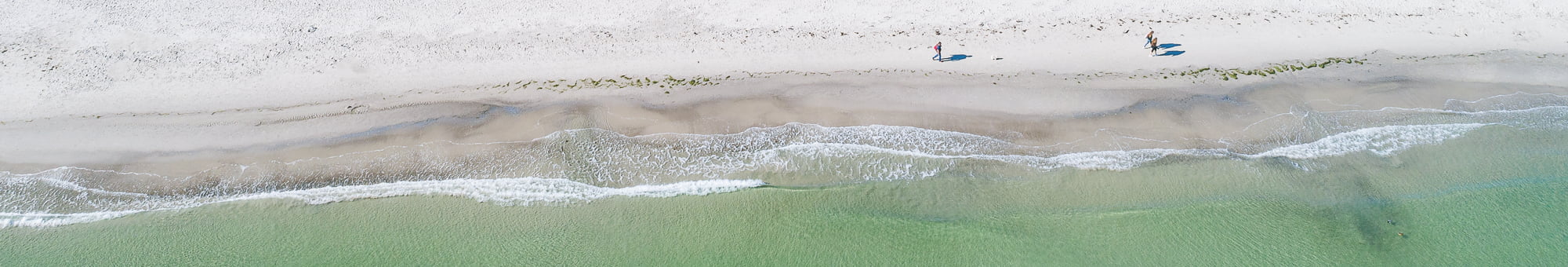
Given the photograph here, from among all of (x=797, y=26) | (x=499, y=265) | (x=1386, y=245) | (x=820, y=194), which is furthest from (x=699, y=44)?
(x=1386, y=245)

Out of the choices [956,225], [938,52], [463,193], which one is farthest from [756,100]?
[463,193]

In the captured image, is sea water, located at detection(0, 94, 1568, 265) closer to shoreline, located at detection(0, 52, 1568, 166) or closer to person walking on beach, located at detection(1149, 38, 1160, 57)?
shoreline, located at detection(0, 52, 1568, 166)

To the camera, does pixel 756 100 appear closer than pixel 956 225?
No

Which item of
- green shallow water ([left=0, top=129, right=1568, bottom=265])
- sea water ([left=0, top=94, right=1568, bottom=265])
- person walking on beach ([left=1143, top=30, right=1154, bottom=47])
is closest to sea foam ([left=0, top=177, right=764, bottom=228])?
sea water ([left=0, top=94, right=1568, bottom=265])

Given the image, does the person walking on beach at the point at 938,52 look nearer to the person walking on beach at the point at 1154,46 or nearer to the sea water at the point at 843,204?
the sea water at the point at 843,204

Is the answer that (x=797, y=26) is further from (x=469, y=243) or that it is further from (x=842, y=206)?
(x=469, y=243)

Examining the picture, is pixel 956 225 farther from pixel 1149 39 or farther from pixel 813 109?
pixel 1149 39
